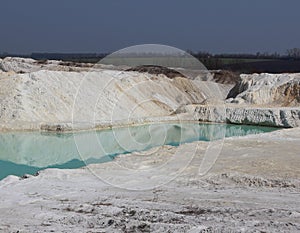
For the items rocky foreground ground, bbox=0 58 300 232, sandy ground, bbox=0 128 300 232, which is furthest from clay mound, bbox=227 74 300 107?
sandy ground, bbox=0 128 300 232

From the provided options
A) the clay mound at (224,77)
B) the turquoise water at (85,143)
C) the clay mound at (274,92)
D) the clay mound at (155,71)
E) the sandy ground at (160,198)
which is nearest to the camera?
the sandy ground at (160,198)

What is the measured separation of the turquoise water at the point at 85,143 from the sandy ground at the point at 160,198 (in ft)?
16.4

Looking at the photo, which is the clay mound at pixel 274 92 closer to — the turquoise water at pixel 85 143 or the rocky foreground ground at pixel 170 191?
the turquoise water at pixel 85 143

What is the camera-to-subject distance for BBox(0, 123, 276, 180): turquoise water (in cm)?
1877

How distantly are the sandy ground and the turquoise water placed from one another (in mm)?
5011

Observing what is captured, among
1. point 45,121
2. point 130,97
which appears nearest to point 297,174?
point 45,121

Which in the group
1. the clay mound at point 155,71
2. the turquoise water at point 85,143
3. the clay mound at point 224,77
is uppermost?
the clay mound at point 155,71

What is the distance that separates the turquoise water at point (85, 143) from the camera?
18766mm

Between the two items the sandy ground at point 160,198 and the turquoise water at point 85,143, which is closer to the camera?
the sandy ground at point 160,198

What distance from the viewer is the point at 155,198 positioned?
402 inches

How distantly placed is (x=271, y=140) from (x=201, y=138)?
809cm

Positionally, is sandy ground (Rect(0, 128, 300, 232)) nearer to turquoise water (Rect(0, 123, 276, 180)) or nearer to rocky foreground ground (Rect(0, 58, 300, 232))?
rocky foreground ground (Rect(0, 58, 300, 232))

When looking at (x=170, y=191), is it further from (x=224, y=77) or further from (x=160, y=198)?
(x=224, y=77)

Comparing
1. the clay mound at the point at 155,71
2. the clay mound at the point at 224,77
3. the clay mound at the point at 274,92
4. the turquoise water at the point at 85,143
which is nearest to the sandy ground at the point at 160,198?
the turquoise water at the point at 85,143
